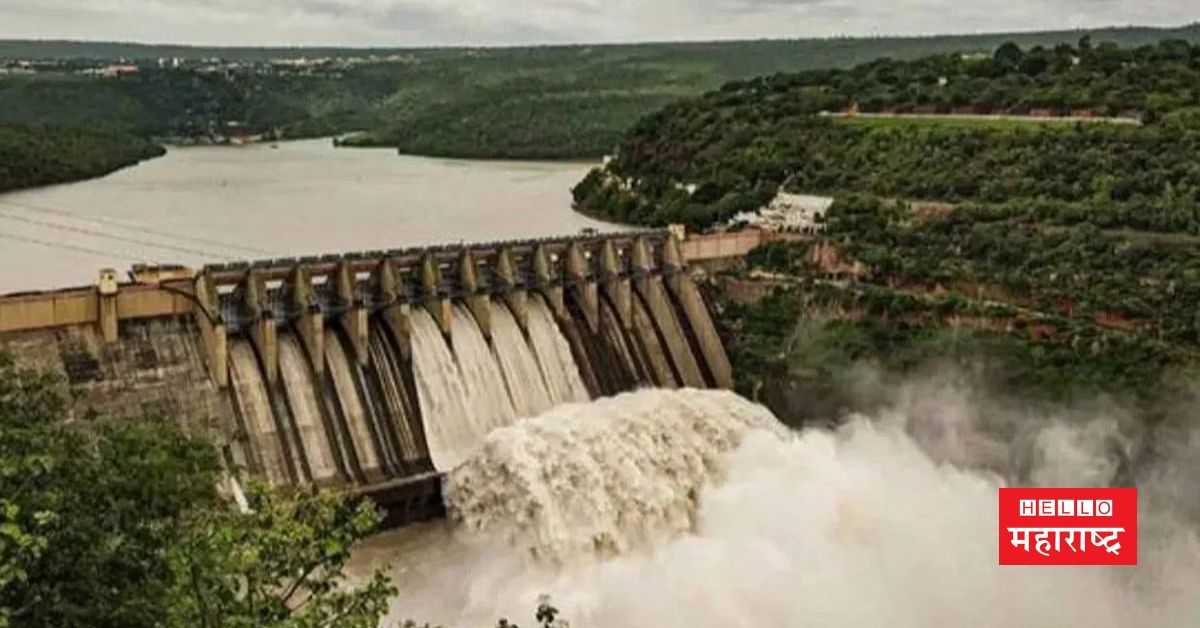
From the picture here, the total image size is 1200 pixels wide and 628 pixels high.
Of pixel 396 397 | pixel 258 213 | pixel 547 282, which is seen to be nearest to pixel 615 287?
pixel 547 282

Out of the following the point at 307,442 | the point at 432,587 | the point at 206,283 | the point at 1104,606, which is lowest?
the point at 1104,606

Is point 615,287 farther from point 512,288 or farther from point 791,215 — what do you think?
point 791,215

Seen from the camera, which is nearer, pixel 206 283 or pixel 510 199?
pixel 206 283

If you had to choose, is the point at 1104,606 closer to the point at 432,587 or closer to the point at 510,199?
the point at 432,587

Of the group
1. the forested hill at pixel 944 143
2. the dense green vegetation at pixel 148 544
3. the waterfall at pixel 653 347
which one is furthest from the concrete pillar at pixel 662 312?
the dense green vegetation at pixel 148 544

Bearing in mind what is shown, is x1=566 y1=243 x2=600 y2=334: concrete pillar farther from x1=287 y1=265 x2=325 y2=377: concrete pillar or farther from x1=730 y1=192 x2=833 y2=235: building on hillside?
x1=730 y1=192 x2=833 y2=235: building on hillside

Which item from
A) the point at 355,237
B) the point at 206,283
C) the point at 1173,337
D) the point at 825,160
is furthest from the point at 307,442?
the point at 825,160

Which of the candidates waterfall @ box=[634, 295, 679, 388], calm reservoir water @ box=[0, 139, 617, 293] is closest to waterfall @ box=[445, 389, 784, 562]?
waterfall @ box=[634, 295, 679, 388]
